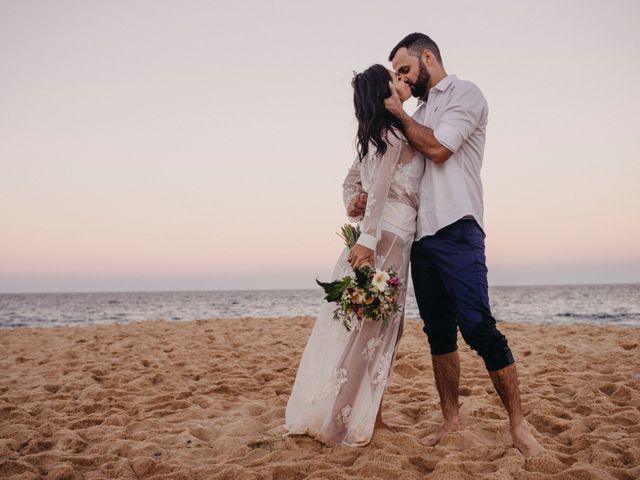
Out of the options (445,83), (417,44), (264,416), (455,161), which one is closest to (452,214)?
(455,161)

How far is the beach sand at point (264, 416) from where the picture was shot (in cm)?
236

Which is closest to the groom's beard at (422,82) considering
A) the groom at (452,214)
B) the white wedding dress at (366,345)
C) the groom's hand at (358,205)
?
the groom at (452,214)

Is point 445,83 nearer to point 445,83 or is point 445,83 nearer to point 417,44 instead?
point 445,83

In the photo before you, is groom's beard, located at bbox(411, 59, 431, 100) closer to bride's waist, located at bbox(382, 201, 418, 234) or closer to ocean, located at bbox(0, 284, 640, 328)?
bride's waist, located at bbox(382, 201, 418, 234)

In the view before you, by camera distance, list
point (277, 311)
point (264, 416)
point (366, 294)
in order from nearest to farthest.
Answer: point (366, 294) → point (264, 416) → point (277, 311)

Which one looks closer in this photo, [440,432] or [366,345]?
[366,345]

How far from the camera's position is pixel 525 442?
8.13 ft

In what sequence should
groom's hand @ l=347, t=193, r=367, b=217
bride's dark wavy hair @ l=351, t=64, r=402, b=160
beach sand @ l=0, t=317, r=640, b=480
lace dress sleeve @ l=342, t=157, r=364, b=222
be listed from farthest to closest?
1. lace dress sleeve @ l=342, t=157, r=364, b=222
2. groom's hand @ l=347, t=193, r=367, b=217
3. bride's dark wavy hair @ l=351, t=64, r=402, b=160
4. beach sand @ l=0, t=317, r=640, b=480

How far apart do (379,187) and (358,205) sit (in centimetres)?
25

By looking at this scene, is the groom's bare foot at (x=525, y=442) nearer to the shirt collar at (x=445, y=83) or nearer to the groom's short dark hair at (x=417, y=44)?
the shirt collar at (x=445, y=83)

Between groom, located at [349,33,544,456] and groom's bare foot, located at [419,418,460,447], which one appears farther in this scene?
groom's bare foot, located at [419,418,460,447]

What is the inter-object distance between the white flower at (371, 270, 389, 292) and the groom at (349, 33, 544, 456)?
344 millimetres

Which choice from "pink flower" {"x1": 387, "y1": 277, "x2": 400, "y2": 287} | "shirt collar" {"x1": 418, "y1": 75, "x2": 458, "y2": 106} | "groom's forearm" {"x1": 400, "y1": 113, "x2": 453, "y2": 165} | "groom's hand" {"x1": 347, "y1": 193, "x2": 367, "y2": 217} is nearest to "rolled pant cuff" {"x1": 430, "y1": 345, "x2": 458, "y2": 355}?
"pink flower" {"x1": 387, "y1": 277, "x2": 400, "y2": 287}

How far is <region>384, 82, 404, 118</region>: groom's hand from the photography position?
8.28 ft
